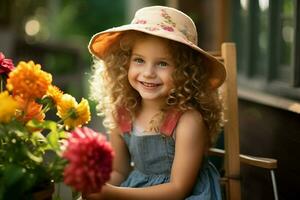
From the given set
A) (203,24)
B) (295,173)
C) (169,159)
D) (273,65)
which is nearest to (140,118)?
(169,159)

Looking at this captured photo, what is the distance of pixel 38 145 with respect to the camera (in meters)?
1.85

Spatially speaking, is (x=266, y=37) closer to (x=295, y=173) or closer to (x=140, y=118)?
(x=295, y=173)

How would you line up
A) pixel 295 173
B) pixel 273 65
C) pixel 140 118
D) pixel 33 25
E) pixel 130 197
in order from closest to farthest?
pixel 130 197, pixel 140 118, pixel 295 173, pixel 273 65, pixel 33 25

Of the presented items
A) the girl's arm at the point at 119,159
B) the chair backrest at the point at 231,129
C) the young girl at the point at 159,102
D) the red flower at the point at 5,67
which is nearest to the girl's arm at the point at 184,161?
the young girl at the point at 159,102

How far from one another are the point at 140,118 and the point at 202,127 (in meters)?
0.29

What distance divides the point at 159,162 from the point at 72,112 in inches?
27.7

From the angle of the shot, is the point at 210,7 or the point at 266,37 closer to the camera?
the point at 266,37

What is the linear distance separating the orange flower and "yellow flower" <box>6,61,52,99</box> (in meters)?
0.06

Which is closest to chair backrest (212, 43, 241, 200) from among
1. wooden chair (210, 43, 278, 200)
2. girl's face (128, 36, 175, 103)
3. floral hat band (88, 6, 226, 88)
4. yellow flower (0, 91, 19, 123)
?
wooden chair (210, 43, 278, 200)

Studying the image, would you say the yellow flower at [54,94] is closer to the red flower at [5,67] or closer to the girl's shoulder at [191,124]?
the red flower at [5,67]

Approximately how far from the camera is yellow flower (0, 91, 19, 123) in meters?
1.71

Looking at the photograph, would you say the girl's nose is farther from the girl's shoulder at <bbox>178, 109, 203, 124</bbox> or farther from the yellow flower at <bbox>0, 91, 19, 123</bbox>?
the yellow flower at <bbox>0, 91, 19, 123</bbox>

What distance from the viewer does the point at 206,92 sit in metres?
2.57

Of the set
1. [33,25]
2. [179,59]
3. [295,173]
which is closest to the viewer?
[179,59]
